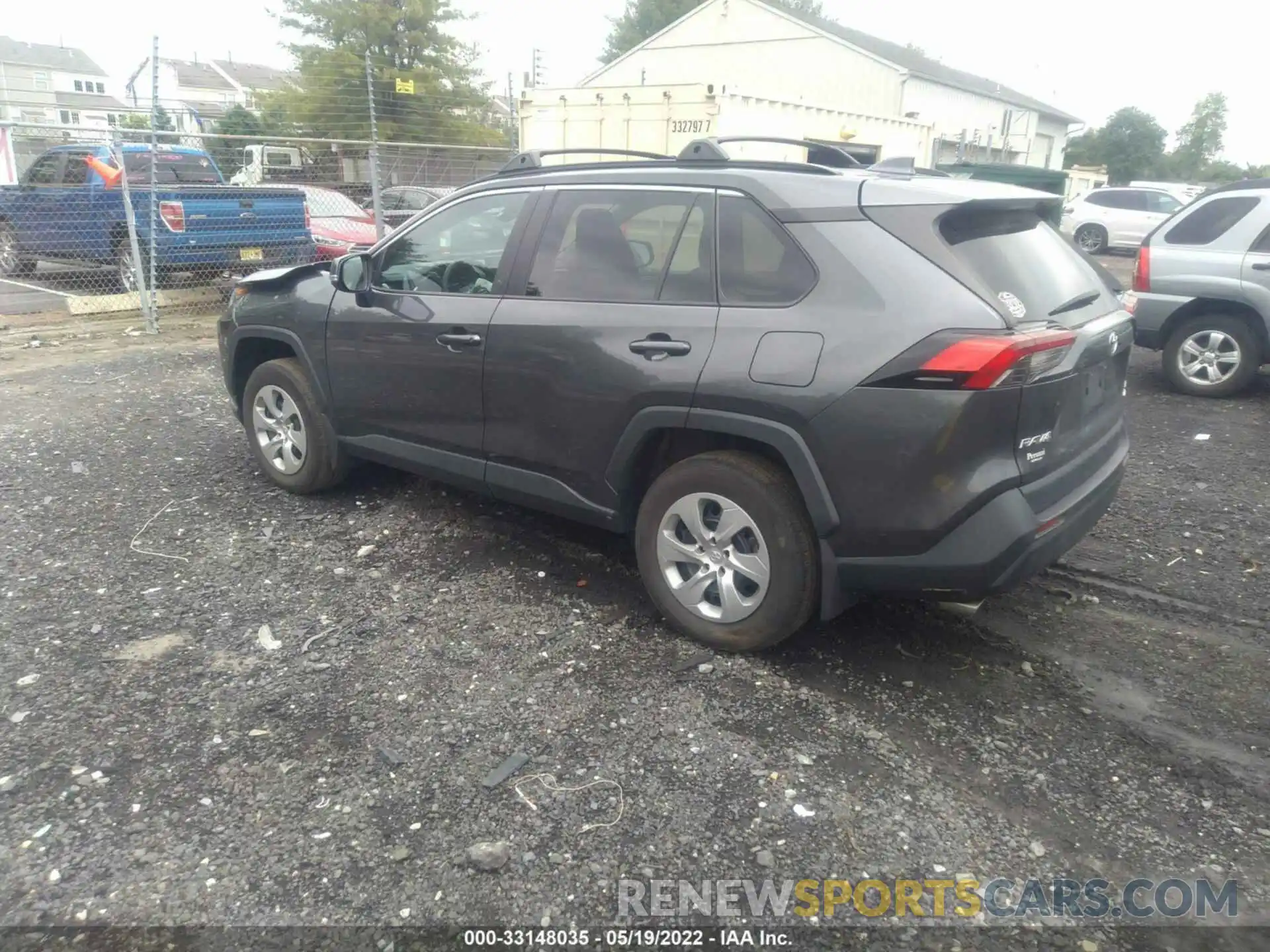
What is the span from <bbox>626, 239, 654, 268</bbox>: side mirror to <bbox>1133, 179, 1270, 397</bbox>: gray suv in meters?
5.44

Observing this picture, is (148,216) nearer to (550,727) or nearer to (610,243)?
(610,243)

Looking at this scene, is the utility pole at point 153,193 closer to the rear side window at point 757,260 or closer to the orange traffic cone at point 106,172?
the orange traffic cone at point 106,172

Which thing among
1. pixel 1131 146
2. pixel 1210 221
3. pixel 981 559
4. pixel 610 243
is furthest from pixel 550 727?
pixel 1131 146

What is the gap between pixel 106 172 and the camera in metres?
10.3

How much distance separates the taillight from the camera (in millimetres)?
2803

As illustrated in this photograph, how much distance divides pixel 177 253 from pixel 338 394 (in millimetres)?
7704

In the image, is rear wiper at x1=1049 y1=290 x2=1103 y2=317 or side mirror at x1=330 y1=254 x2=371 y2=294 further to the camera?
side mirror at x1=330 y1=254 x2=371 y2=294

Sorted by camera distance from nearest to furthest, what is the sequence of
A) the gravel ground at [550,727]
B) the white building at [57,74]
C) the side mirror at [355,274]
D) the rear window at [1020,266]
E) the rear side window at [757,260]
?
the gravel ground at [550,727] < the rear window at [1020,266] < the rear side window at [757,260] < the side mirror at [355,274] < the white building at [57,74]

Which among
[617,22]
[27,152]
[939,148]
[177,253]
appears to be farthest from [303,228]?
[617,22]

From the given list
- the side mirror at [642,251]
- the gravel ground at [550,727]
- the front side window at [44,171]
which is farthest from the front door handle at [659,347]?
the front side window at [44,171]

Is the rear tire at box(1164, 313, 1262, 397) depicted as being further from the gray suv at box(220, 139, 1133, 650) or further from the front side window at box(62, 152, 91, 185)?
the front side window at box(62, 152, 91, 185)

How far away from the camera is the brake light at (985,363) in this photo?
280 cm

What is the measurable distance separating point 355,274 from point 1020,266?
303 centimetres

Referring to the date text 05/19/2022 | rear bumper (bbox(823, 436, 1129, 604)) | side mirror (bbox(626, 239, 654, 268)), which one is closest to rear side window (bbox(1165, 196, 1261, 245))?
rear bumper (bbox(823, 436, 1129, 604))
